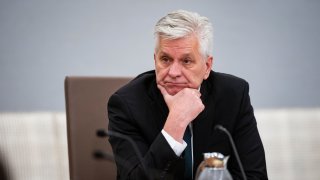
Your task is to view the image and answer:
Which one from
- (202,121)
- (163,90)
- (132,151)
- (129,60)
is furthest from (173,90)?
(129,60)

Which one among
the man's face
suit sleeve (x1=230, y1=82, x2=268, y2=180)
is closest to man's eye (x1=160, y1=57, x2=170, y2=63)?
the man's face

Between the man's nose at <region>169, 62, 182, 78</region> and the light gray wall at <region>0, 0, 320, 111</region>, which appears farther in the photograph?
the light gray wall at <region>0, 0, 320, 111</region>

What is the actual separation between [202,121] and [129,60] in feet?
3.26

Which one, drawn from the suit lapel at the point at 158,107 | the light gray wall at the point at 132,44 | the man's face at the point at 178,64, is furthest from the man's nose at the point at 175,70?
the light gray wall at the point at 132,44

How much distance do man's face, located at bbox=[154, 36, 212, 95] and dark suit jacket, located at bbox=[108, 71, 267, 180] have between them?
0.13 m

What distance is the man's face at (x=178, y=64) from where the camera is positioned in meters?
1.79

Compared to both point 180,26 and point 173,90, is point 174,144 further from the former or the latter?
point 180,26

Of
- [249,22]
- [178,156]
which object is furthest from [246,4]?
[178,156]

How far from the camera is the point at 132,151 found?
1.73m

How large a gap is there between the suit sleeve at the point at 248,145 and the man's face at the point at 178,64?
271 millimetres

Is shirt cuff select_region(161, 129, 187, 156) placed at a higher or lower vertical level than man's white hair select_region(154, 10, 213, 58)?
lower

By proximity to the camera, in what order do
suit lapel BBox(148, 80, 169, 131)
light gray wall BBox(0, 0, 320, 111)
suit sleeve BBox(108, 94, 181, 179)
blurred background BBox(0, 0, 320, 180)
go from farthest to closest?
light gray wall BBox(0, 0, 320, 111) → blurred background BBox(0, 0, 320, 180) → suit lapel BBox(148, 80, 169, 131) → suit sleeve BBox(108, 94, 181, 179)

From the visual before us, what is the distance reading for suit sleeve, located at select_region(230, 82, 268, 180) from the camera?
185 cm

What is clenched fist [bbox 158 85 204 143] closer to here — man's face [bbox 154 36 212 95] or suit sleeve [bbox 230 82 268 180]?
man's face [bbox 154 36 212 95]
